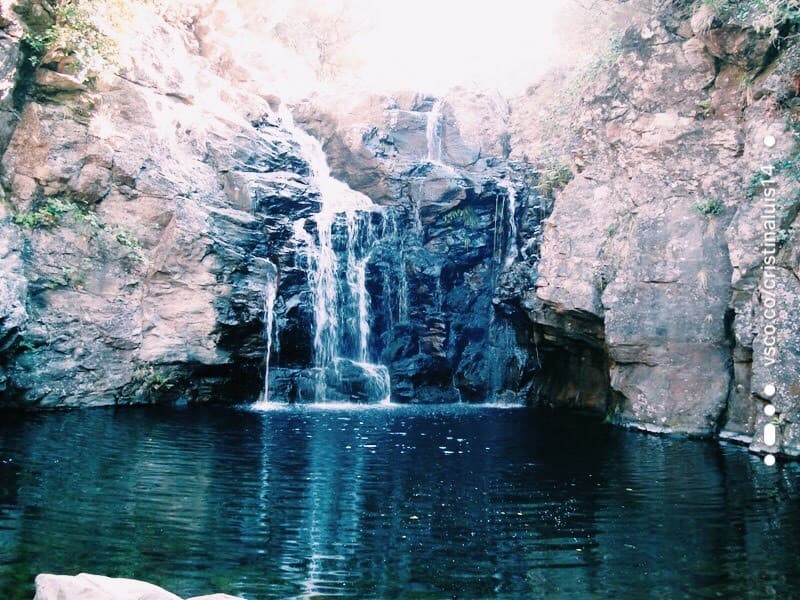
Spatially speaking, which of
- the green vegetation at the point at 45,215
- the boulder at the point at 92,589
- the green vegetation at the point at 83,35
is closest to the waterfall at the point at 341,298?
the green vegetation at the point at 45,215

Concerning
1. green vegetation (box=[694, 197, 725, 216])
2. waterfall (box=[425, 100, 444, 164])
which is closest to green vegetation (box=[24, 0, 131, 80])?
waterfall (box=[425, 100, 444, 164])

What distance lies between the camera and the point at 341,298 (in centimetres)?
2131

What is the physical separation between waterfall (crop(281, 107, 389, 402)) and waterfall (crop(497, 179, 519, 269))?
4488mm

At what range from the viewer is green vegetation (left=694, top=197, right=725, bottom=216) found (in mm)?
14922

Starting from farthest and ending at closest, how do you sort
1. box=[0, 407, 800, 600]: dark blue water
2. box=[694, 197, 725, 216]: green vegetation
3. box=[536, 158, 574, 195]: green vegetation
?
box=[536, 158, 574, 195]: green vegetation, box=[694, 197, 725, 216]: green vegetation, box=[0, 407, 800, 600]: dark blue water

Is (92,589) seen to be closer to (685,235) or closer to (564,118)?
(685,235)

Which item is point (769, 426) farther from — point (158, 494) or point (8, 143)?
point (8, 143)

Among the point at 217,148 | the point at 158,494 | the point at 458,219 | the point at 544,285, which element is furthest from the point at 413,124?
the point at 158,494

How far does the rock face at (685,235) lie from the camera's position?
12.8 metres

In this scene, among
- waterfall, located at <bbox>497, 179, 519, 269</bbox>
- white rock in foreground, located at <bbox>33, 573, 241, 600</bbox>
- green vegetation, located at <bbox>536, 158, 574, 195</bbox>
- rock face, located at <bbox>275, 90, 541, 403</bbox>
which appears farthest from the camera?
waterfall, located at <bbox>497, 179, 519, 269</bbox>

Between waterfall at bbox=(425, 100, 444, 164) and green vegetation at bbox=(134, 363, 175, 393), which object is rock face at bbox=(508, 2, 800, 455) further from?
green vegetation at bbox=(134, 363, 175, 393)

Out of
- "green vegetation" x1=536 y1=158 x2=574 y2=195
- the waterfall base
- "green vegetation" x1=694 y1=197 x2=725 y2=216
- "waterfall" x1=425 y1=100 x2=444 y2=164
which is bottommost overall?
the waterfall base

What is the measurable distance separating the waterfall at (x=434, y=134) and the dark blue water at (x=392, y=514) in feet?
51.2

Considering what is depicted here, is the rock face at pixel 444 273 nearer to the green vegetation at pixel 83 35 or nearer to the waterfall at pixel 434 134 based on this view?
Result: the waterfall at pixel 434 134
